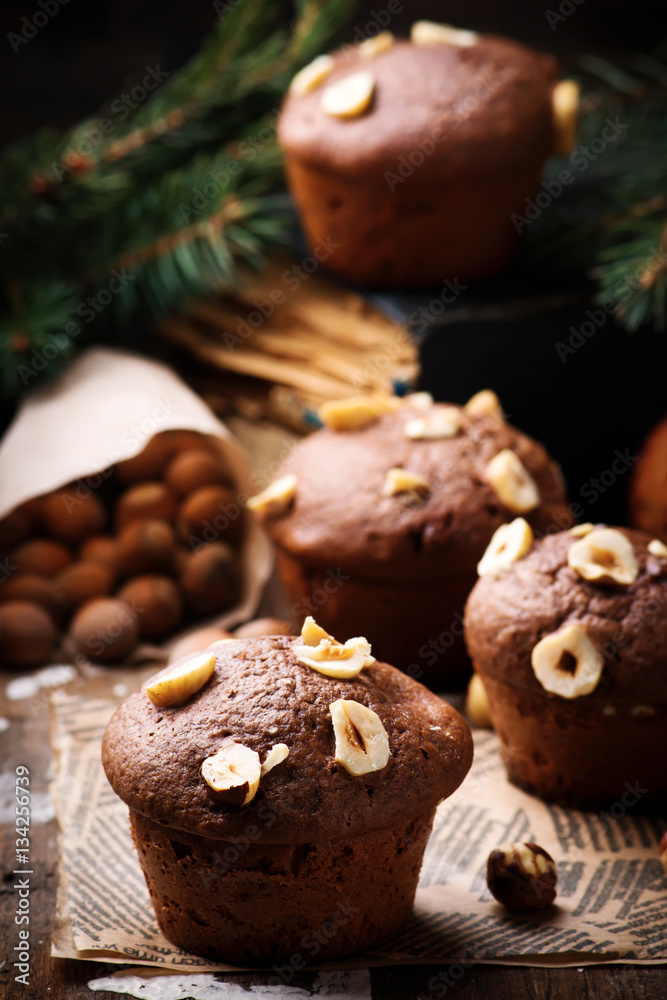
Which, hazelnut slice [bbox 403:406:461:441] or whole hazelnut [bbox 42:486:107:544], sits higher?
hazelnut slice [bbox 403:406:461:441]

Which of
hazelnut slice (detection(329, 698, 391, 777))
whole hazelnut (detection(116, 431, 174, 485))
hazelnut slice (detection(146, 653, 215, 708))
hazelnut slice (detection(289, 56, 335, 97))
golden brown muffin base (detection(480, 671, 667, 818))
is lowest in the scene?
golden brown muffin base (detection(480, 671, 667, 818))

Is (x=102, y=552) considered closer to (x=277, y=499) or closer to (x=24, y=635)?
(x=24, y=635)

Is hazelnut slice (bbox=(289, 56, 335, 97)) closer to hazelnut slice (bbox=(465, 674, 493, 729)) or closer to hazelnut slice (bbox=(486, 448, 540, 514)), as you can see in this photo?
hazelnut slice (bbox=(486, 448, 540, 514))

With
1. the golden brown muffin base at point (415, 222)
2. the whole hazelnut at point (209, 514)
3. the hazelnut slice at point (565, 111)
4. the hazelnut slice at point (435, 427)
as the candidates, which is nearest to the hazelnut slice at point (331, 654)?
the hazelnut slice at point (435, 427)

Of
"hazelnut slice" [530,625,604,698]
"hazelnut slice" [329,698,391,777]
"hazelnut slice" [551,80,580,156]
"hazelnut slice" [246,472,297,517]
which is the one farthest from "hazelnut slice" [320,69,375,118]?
"hazelnut slice" [329,698,391,777]

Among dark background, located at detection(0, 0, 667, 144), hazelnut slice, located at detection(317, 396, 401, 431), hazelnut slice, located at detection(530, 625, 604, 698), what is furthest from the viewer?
dark background, located at detection(0, 0, 667, 144)

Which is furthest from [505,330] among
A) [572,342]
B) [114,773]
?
[114,773]

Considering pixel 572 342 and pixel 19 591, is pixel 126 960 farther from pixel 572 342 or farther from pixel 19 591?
pixel 572 342

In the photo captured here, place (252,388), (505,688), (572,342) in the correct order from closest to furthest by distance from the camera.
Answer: (505,688) → (572,342) → (252,388)
